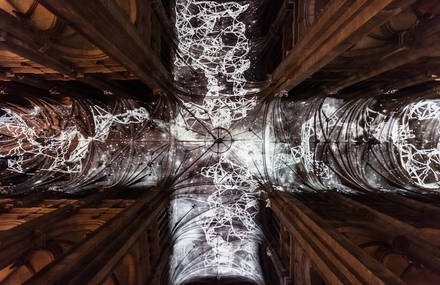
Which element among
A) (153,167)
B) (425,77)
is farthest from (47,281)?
(425,77)

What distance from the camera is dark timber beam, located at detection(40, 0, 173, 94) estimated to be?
4826 mm

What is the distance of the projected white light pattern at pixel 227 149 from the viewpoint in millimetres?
11453

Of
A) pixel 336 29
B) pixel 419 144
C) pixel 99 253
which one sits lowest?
pixel 99 253

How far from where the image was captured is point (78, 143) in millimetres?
11508

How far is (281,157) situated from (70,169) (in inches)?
329

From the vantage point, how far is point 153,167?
39.0 feet

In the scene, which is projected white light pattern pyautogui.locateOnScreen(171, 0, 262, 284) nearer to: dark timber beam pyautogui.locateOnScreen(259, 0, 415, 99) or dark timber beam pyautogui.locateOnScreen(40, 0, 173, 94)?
dark timber beam pyautogui.locateOnScreen(40, 0, 173, 94)

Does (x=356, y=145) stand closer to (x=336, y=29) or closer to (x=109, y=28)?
(x=336, y=29)

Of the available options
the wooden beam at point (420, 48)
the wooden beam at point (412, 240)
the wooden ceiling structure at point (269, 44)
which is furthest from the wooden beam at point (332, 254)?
the wooden beam at point (420, 48)

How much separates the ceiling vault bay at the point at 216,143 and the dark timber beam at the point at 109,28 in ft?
0.30

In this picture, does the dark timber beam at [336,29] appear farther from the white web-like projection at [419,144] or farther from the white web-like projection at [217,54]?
the white web-like projection at [419,144]

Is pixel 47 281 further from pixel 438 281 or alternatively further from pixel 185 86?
pixel 185 86

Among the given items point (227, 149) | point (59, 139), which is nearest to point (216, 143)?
point (227, 149)

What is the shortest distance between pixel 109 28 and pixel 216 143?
23.0 feet
